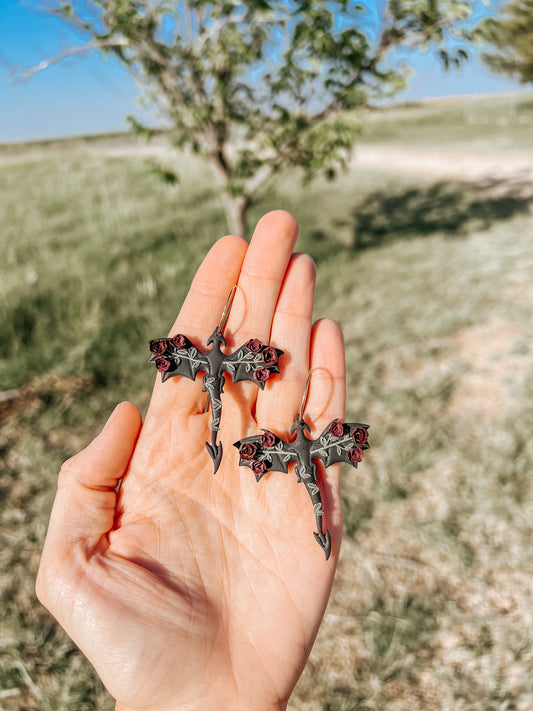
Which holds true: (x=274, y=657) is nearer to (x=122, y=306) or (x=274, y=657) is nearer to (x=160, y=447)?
(x=160, y=447)

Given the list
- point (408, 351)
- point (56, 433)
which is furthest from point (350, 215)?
point (56, 433)

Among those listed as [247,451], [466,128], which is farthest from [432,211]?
[466,128]

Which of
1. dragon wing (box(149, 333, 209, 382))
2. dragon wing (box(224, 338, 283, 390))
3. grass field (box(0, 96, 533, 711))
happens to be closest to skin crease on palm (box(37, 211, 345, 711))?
dragon wing (box(149, 333, 209, 382))

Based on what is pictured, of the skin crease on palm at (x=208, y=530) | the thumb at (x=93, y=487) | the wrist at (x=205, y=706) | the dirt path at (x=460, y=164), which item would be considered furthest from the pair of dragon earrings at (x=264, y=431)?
the dirt path at (x=460, y=164)

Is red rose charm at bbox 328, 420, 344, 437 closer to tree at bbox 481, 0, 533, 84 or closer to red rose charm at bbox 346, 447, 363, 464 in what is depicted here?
red rose charm at bbox 346, 447, 363, 464

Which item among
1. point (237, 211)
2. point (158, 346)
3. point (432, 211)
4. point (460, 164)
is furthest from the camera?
point (460, 164)

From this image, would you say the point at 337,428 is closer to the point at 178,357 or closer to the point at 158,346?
the point at 178,357

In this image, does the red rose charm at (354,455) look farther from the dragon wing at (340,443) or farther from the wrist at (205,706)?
the wrist at (205,706)
